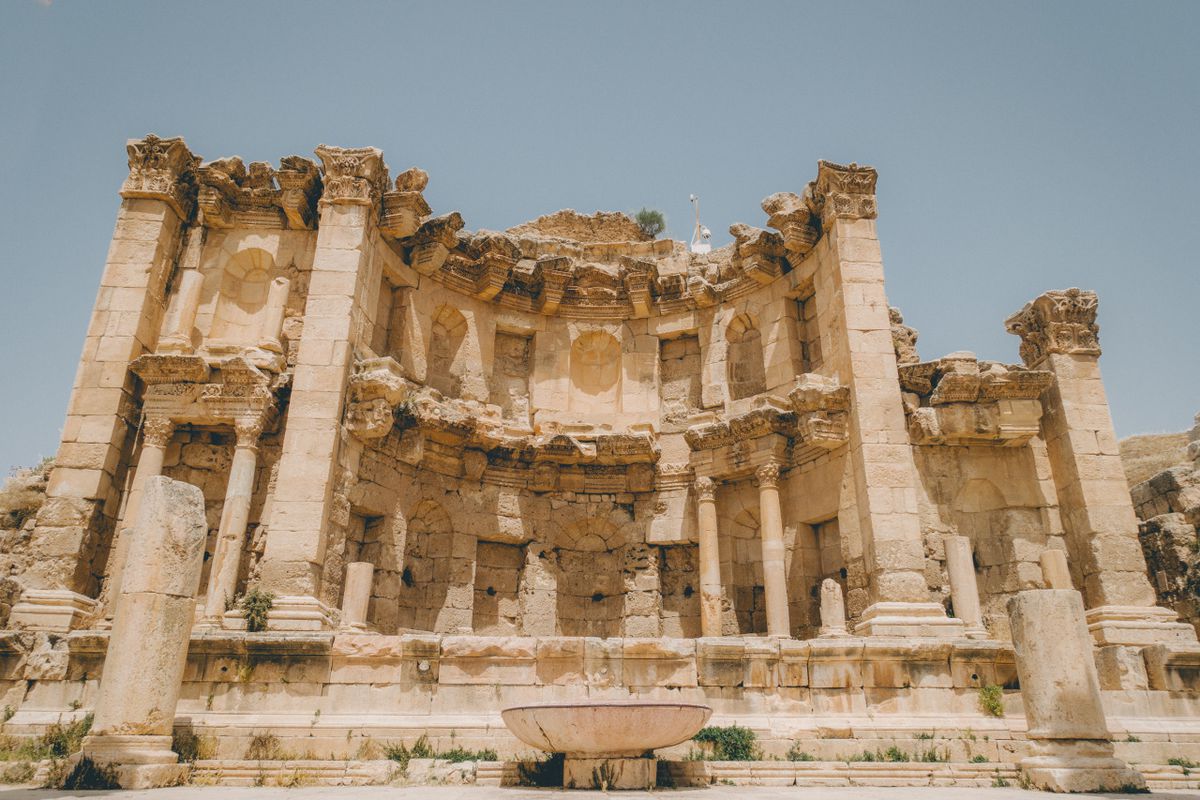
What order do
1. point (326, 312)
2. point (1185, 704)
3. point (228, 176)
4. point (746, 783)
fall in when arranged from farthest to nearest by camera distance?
point (228, 176) → point (326, 312) → point (1185, 704) → point (746, 783)

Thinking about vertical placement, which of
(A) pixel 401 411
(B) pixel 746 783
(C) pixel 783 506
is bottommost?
(B) pixel 746 783

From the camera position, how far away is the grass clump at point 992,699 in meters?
10.5

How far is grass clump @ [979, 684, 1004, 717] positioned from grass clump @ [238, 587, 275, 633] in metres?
10.2

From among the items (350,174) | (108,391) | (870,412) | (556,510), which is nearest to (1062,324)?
(870,412)

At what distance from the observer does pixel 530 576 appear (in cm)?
1617

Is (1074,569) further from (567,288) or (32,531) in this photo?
(32,531)

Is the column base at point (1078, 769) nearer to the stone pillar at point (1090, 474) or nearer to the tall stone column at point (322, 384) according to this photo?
the stone pillar at point (1090, 474)

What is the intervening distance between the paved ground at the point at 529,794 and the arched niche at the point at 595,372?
11065 millimetres

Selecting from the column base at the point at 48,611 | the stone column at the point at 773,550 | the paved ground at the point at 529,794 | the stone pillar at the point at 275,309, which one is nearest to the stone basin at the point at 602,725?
the paved ground at the point at 529,794

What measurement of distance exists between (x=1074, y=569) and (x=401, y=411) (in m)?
12.5

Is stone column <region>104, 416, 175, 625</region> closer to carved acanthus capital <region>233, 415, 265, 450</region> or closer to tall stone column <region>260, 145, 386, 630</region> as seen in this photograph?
carved acanthus capital <region>233, 415, 265, 450</region>

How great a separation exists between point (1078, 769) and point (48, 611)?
45.0ft

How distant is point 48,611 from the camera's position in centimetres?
1170

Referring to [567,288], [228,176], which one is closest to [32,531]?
[228,176]
